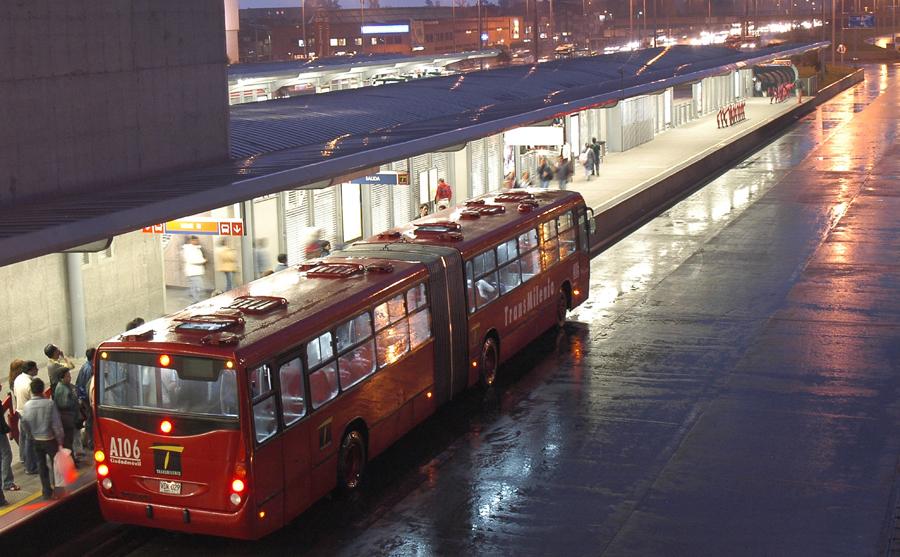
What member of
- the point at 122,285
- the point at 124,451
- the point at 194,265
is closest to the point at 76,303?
the point at 122,285

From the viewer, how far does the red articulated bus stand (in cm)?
1188

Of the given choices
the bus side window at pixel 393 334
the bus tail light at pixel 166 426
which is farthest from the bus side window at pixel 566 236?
the bus tail light at pixel 166 426

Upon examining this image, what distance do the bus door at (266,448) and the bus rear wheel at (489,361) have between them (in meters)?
5.90

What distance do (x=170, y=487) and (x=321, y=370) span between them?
1995mm

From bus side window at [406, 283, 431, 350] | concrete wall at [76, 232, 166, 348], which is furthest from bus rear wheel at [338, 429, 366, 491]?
concrete wall at [76, 232, 166, 348]

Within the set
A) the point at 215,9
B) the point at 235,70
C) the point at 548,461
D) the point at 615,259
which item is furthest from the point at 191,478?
the point at 235,70

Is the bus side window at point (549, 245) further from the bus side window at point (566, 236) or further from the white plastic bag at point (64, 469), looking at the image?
the white plastic bag at point (64, 469)

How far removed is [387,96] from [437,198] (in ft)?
9.09

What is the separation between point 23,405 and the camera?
13.5 metres

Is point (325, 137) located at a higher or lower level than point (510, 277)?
higher

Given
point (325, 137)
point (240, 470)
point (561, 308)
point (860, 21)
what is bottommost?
point (561, 308)

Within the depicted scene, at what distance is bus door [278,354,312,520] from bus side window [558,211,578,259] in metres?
9.15

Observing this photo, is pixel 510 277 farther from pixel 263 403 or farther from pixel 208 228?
pixel 263 403

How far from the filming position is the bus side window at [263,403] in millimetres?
11914
